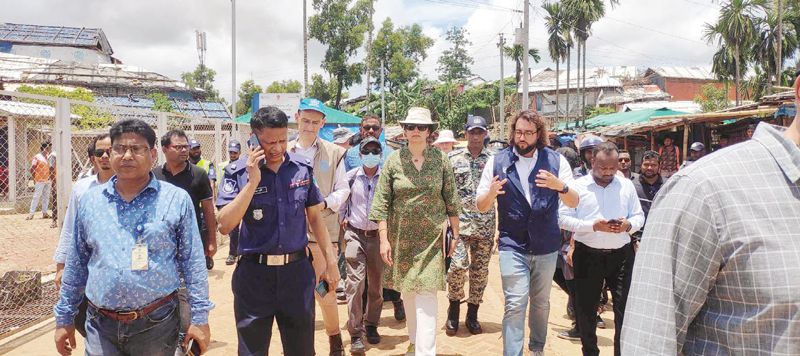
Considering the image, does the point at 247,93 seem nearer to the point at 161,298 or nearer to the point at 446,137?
the point at 446,137

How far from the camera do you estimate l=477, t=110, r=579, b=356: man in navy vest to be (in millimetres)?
3859

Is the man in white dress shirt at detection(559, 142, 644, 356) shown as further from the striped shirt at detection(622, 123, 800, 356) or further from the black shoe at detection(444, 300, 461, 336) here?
the striped shirt at detection(622, 123, 800, 356)

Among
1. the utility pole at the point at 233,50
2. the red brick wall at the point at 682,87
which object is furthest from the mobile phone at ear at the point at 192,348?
the red brick wall at the point at 682,87

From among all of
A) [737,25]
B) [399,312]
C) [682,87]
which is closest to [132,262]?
[399,312]

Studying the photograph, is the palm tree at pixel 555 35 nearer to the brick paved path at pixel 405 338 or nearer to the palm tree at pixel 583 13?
the palm tree at pixel 583 13

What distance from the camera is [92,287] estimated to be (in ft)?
8.36

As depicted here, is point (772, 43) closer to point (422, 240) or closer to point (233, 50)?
point (233, 50)

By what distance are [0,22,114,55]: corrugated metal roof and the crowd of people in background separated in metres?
45.7

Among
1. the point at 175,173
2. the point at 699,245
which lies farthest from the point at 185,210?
the point at 699,245

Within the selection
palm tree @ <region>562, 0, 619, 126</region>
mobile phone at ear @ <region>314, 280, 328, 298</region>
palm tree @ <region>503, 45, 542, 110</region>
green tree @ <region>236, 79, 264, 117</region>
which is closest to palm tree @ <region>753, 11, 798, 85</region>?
palm tree @ <region>562, 0, 619, 126</region>

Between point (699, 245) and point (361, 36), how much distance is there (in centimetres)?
4373

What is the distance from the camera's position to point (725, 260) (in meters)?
1.30

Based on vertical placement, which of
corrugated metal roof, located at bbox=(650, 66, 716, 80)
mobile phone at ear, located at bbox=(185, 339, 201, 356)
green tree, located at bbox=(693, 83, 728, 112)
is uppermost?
corrugated metal roof, located at bbox=(650, 66, 716, 80)

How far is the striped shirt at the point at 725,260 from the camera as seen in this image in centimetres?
126
